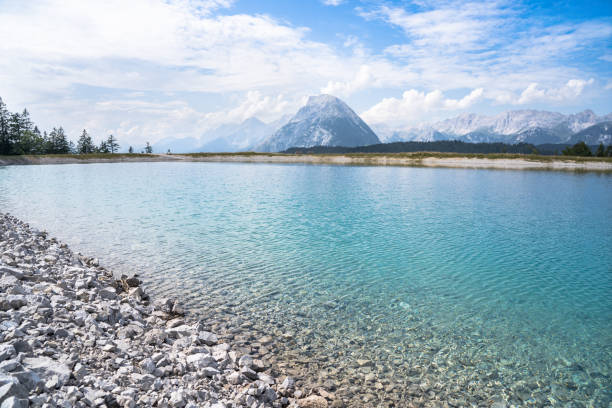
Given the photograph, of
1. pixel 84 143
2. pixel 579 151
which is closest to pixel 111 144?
pixel 84 143

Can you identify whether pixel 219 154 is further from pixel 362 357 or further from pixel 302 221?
pixel 362 357

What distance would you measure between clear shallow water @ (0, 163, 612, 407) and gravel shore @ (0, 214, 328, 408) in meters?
1.40

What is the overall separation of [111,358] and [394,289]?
1106 centimetres

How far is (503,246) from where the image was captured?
22094 millimetres

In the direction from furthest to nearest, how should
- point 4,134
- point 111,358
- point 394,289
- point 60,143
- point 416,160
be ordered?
1. point 416,160
2. point 60,143
3. point 4,134
4. point 394,289
5. point 111,358

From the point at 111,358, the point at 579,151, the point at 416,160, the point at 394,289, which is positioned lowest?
the point at 394,289

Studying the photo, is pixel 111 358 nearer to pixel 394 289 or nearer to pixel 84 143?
pixel 394 289

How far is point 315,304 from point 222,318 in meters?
3.60

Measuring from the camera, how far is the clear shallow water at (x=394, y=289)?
9156mm

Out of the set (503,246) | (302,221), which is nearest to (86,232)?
(302,221)

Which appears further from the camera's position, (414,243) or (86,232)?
(86,232)

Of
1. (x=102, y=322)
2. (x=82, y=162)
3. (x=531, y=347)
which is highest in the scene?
(x=82, y=162)

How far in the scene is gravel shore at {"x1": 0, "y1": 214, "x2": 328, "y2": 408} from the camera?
6026 millimetres

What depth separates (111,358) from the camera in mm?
7496
